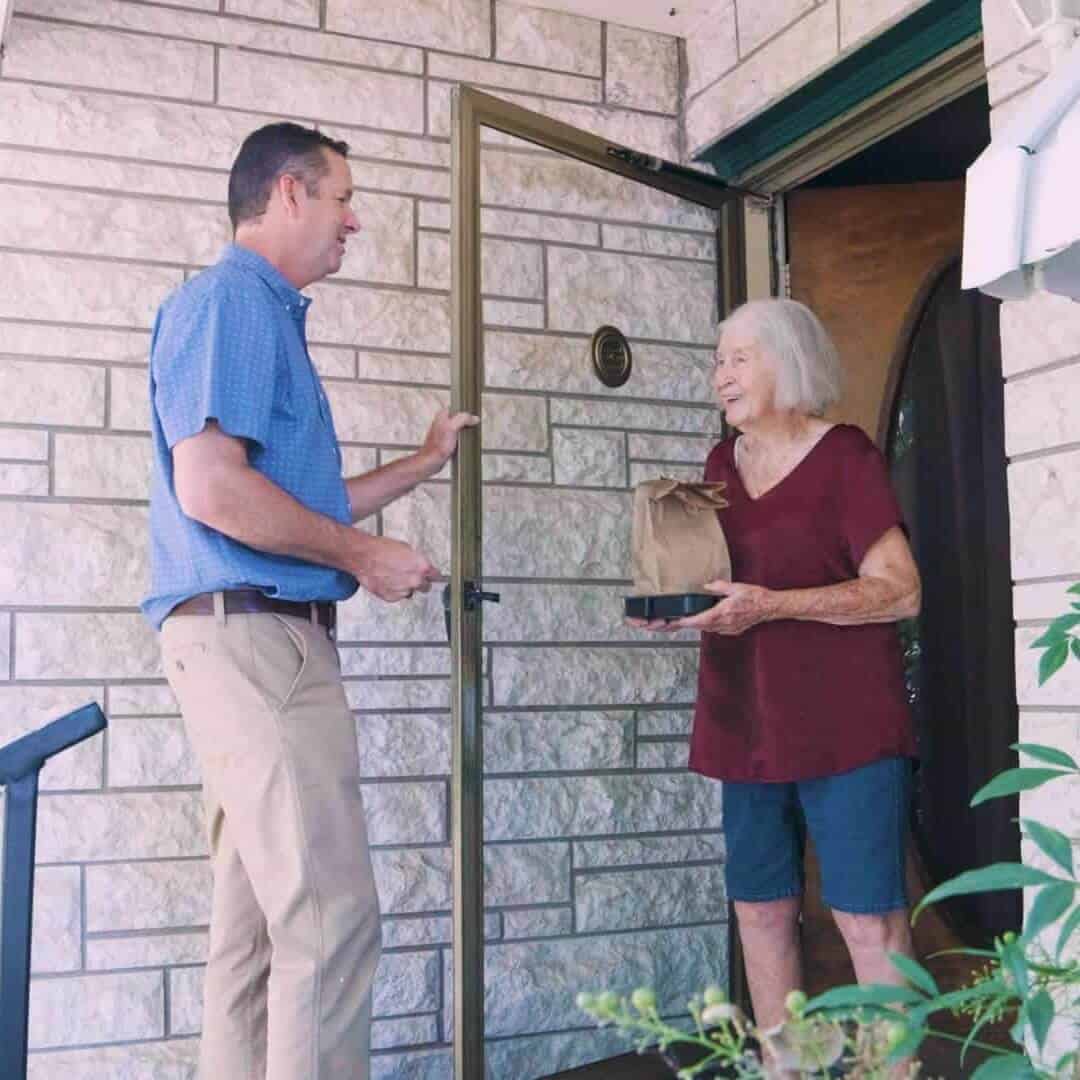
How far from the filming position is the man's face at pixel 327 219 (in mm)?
2340

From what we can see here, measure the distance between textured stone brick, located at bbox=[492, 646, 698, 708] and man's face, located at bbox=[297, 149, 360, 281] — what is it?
42.2 inches

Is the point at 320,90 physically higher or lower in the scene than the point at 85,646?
higher

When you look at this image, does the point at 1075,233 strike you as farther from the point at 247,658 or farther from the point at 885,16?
the point at 885,16

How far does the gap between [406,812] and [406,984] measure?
1.16ft

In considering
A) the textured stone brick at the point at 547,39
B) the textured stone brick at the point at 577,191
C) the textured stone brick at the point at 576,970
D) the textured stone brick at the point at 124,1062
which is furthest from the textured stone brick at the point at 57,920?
the textured stone brick at the point at 547,39

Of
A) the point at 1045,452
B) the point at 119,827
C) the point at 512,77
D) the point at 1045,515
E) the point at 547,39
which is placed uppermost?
the point at 547,39

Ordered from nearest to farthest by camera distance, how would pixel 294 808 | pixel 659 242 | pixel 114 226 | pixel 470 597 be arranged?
pixel 294 808
pixel 470 597
pixel 114 226
pixel 659 242

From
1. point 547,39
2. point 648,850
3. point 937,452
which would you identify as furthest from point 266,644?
point 937,452

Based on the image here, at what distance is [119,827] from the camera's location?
9.41ft

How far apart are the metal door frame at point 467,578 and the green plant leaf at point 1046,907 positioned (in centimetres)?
208


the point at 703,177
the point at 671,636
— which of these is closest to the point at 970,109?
the point at 703,177

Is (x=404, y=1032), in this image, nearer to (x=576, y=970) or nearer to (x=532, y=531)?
(x=576, y=970)

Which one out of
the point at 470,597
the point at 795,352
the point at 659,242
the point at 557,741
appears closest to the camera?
the point at 795,352

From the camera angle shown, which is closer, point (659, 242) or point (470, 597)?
point (470, 597)
